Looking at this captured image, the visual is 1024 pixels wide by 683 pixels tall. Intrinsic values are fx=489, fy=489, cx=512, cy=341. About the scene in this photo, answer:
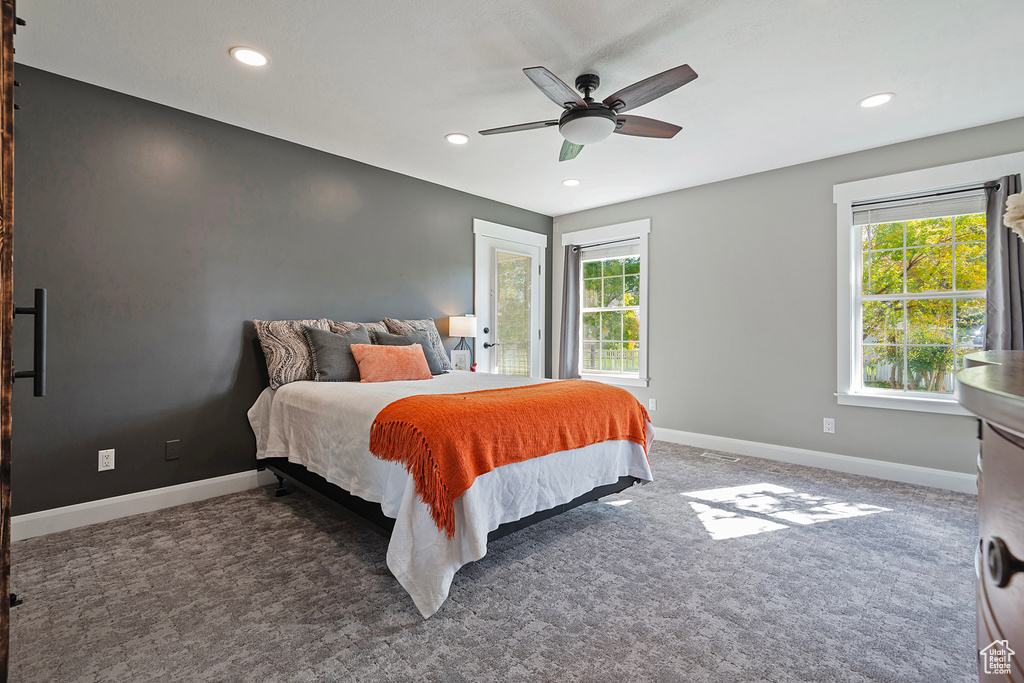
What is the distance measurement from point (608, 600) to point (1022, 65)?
3476mm

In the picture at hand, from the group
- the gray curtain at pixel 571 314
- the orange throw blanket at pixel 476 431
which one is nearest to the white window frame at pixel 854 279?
the orange throw blanket at pixel 476 431

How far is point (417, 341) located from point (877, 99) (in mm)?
3468

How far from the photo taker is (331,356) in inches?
132

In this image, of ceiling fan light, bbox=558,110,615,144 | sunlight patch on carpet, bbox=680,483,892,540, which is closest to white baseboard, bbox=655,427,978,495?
sunlight patch on carpet, bbox=680,483,892,540

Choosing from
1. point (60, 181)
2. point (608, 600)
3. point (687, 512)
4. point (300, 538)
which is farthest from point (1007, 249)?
point (60, 181)

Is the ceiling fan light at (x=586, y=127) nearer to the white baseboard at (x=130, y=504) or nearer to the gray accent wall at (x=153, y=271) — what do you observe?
the gray accent wall at (x=153, y=271)

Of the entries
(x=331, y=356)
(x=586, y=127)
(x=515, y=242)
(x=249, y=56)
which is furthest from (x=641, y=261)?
(x=249, y=56)

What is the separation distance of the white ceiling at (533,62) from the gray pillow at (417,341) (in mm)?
1467

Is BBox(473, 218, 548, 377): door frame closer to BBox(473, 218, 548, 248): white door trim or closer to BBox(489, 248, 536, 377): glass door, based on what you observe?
BBox(473, 218, 548, 248): white door trim

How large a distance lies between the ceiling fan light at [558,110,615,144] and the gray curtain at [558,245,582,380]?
9.95 ft

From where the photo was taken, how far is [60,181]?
2.75 m

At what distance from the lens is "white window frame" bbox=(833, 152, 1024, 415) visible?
353 cm

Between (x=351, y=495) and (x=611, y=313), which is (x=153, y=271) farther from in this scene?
(x=611, y=313)

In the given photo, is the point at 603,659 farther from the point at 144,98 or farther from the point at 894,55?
the point at 144,98
